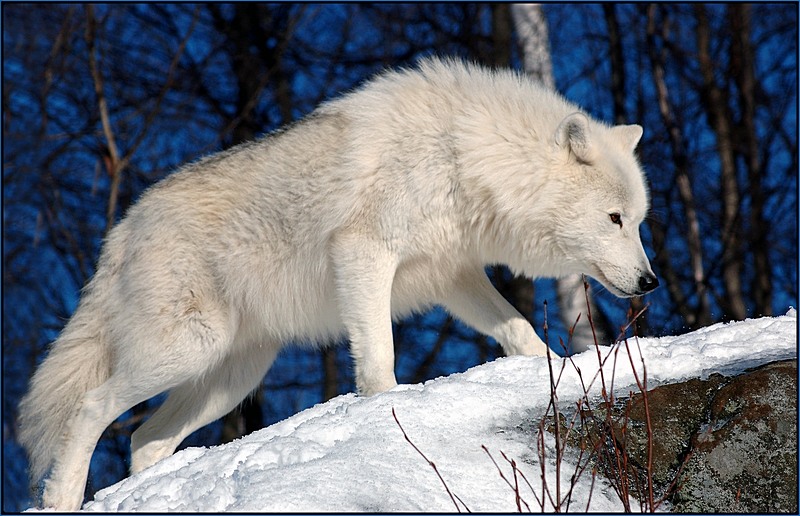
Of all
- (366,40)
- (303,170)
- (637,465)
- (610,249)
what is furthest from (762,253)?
(637,465)

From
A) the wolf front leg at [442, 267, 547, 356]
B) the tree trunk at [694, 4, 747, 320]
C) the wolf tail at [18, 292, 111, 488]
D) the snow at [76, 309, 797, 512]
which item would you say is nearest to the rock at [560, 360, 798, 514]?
the snow at [76, 309, 797, 512]

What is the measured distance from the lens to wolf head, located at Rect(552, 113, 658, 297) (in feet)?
17.7

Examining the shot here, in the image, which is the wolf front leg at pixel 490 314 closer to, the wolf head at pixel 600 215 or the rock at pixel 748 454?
the wolf head at pixel 600 215

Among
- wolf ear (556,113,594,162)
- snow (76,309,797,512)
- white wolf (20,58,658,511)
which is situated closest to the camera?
snow (76,309,797,512)

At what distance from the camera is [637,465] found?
12.4ft

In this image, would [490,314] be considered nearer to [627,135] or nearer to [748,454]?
[627,135]

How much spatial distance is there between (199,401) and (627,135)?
10.9 feet

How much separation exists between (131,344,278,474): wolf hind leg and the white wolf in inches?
0.7

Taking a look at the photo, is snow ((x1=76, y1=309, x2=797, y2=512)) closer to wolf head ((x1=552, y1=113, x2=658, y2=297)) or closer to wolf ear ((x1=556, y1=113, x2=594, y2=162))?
wolf head ((x1=552, y1=113, x2=658, y2=297))

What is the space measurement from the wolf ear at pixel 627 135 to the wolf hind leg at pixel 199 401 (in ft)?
8.76

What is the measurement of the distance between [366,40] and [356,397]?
1125 cm

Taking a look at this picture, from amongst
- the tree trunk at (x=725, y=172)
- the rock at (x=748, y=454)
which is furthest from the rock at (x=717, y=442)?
the tree trunk at (x=725, y=172)

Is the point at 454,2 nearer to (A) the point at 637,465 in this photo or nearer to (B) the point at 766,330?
(B) the point at 766,330

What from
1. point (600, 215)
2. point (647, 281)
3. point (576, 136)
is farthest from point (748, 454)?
point (576, 136)
